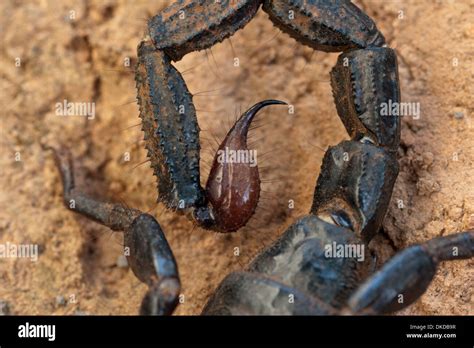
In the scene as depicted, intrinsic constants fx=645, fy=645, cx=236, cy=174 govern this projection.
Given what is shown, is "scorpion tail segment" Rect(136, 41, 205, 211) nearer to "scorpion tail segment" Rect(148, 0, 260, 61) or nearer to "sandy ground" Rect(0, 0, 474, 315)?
"scorpion tail segment" Rect(148, 0, 260, 61)

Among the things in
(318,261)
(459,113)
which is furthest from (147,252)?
(459,113)

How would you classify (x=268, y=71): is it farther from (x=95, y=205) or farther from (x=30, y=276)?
(x=30, y=276)

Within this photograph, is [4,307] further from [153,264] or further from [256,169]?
[256,169]

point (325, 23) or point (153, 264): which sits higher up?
point (325, 23)

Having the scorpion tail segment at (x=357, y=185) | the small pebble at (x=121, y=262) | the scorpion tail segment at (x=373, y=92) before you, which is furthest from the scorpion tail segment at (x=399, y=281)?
the small pebble at (x=121, y=262)

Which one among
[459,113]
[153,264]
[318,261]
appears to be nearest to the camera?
[153,264]

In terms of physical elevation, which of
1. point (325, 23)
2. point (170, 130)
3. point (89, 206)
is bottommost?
point (89, 206)
